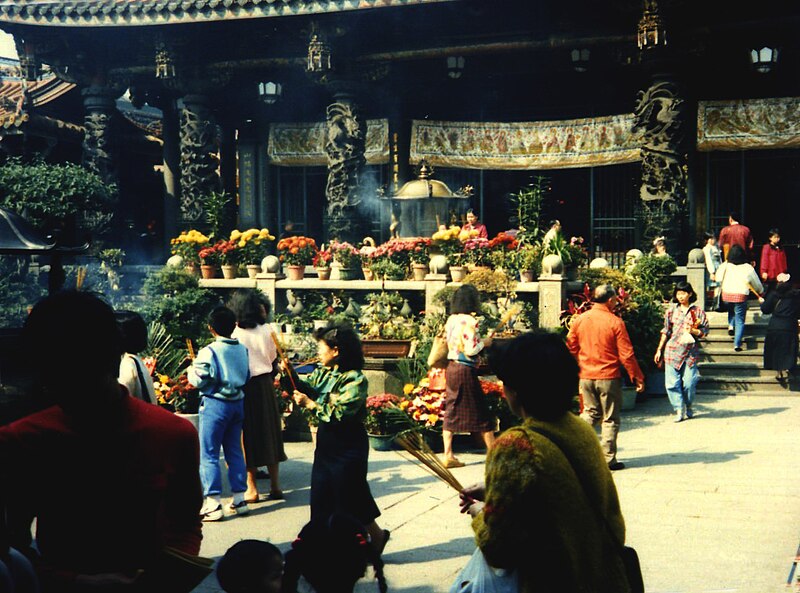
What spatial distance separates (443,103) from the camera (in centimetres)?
1884

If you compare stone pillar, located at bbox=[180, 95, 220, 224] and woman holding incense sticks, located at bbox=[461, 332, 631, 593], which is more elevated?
stone pillar, located at bbox=[180, 95, 220, 224]

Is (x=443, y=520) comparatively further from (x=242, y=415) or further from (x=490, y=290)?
(x=490, y=290)

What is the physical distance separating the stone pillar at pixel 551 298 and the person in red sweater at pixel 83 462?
9870mm

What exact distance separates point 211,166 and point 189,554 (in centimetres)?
1552

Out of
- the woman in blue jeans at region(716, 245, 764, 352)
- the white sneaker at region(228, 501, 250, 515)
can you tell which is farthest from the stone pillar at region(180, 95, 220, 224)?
the white sneaker at region(228, 501, 250, 515)

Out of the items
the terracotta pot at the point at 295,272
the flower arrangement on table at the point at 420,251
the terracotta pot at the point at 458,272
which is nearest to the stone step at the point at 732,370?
the terracotta pot at the point at 458,272

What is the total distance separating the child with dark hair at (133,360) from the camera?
579cm

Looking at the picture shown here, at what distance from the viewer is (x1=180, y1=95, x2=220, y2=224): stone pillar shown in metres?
17.6

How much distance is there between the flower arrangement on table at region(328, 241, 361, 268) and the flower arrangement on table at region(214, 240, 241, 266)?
5.11 ft

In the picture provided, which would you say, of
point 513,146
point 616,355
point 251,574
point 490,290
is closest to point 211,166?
point 513,146

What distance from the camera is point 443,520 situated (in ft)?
23.8

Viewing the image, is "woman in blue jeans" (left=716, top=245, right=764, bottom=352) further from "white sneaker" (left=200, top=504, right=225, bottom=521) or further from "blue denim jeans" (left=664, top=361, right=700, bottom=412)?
"white sneaker" (left=200, top=504, right=225, bottom=521)

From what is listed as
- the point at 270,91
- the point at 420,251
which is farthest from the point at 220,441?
the point at 270,91

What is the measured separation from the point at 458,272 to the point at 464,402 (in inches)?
160
